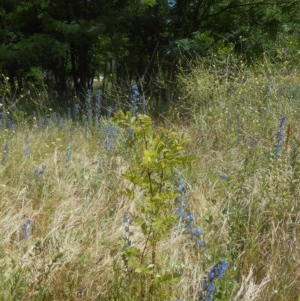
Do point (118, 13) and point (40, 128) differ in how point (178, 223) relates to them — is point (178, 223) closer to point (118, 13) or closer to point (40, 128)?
point (40, 128)

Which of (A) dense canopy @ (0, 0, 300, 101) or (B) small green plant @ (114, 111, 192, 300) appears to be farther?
(A) dense canopy @ (0, 0, 300, 101)

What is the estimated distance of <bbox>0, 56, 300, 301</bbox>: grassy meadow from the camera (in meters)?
1.82

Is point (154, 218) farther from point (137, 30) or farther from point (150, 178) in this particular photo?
point (137, 30)

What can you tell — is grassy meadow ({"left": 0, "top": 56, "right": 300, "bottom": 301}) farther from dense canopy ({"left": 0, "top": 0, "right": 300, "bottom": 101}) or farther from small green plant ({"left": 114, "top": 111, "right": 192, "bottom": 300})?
dense canopy ({"left": 0, "top": 0, "right": 300, "bottom": 101})

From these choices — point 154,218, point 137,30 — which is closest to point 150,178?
point 154,218

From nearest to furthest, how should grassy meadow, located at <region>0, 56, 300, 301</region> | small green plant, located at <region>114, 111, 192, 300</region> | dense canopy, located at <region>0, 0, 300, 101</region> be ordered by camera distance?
small green plant, located at <region>114, 111, 192, 300</region>
grassy meadow, located at <region>0, 56, 300, 301</region>
dense canopy, located at <region>0, 0, 300, 101</region>

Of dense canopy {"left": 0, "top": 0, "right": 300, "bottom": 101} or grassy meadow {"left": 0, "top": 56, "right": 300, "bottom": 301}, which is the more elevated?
dense canopy {"left": 0, "top": 0, "right": 300, "bottom": 101}

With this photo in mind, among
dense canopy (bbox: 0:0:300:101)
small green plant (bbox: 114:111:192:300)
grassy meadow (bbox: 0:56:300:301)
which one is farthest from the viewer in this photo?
dense canopy (bbox: 0:0:300:101)

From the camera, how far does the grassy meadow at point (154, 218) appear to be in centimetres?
182

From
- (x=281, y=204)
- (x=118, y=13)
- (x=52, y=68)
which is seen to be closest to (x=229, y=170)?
(x=281, y=204)

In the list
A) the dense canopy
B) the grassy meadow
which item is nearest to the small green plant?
the grassy meadow

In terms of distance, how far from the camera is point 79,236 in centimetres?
237

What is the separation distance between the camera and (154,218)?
1734mm

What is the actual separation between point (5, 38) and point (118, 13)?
2.41 meters
